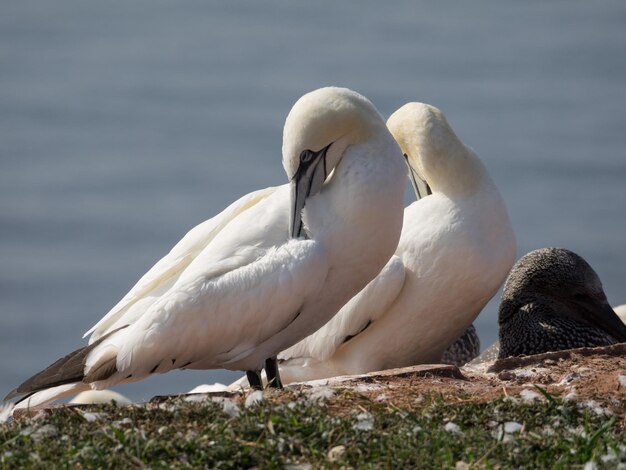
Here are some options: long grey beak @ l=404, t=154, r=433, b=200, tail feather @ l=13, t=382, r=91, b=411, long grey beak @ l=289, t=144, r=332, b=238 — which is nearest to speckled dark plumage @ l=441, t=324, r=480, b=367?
long grey beak @ l=404, t=154, r=433, b=200

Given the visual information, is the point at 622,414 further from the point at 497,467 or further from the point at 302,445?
the point at 302,445

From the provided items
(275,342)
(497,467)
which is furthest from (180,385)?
(497,467)

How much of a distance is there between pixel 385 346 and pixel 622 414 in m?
2.58

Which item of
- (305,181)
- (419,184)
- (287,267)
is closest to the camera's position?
(287,267)

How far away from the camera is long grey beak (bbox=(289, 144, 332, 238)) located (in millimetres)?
6273

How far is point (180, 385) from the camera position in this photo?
13.0 metres

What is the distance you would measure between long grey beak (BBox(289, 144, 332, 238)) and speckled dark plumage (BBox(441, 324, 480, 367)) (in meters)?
2.48

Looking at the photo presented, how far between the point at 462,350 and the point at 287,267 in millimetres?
2833

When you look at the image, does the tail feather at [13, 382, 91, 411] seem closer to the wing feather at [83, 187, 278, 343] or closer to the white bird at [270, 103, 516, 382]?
the wing feather at [83, 187, 278, 343]

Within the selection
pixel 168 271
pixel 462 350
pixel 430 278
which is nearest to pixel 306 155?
pixel 168 271

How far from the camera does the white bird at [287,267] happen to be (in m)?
6.21

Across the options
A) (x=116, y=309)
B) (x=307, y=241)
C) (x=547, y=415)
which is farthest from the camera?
(x=116, y=309)

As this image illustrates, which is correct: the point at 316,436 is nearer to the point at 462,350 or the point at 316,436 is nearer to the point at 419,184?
the point at 419,184

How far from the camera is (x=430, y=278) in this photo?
745 centimetres
